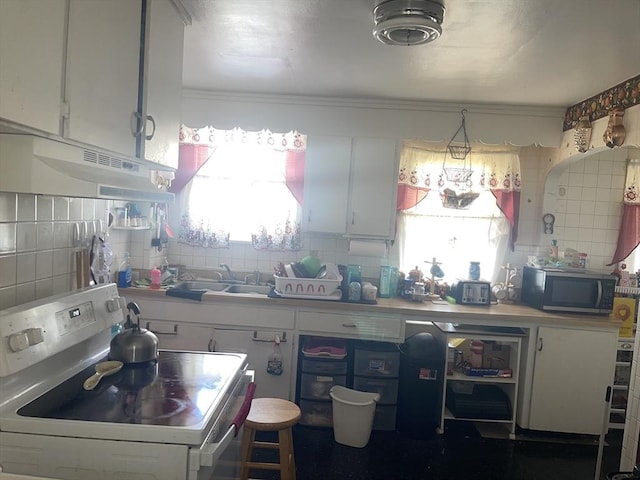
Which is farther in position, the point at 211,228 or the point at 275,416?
the point at 211,228

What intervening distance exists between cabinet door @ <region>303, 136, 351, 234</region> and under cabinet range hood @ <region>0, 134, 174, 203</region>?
2018 mm

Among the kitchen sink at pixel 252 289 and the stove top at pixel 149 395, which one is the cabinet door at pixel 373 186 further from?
the stove top at pixel 149 395

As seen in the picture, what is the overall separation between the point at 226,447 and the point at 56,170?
948mm

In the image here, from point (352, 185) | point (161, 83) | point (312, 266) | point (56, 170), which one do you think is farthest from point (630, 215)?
point (56, 170)

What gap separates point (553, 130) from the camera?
353 cm

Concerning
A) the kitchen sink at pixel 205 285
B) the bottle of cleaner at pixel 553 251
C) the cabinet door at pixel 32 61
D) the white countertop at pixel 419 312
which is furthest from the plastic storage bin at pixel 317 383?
the cabinet door at pixel 32 61

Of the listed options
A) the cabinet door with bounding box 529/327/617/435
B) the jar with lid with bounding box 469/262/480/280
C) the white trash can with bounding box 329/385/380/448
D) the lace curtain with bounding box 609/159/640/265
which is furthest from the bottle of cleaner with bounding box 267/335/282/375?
the lace curtain with bounding box 609/159/640/265

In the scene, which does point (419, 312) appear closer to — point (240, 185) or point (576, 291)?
point (576, 291)

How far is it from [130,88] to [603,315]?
3.17 metres

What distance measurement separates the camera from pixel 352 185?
3568 millimetres

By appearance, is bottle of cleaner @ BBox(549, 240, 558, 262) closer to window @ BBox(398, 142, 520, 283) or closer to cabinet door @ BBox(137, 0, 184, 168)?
window @ BBox(398, 142, 520, 283)

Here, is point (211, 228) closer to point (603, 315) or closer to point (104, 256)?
point (104, 256)

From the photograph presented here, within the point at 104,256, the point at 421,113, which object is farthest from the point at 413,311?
the point at 104,256

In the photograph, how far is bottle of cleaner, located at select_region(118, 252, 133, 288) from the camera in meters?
3.31
